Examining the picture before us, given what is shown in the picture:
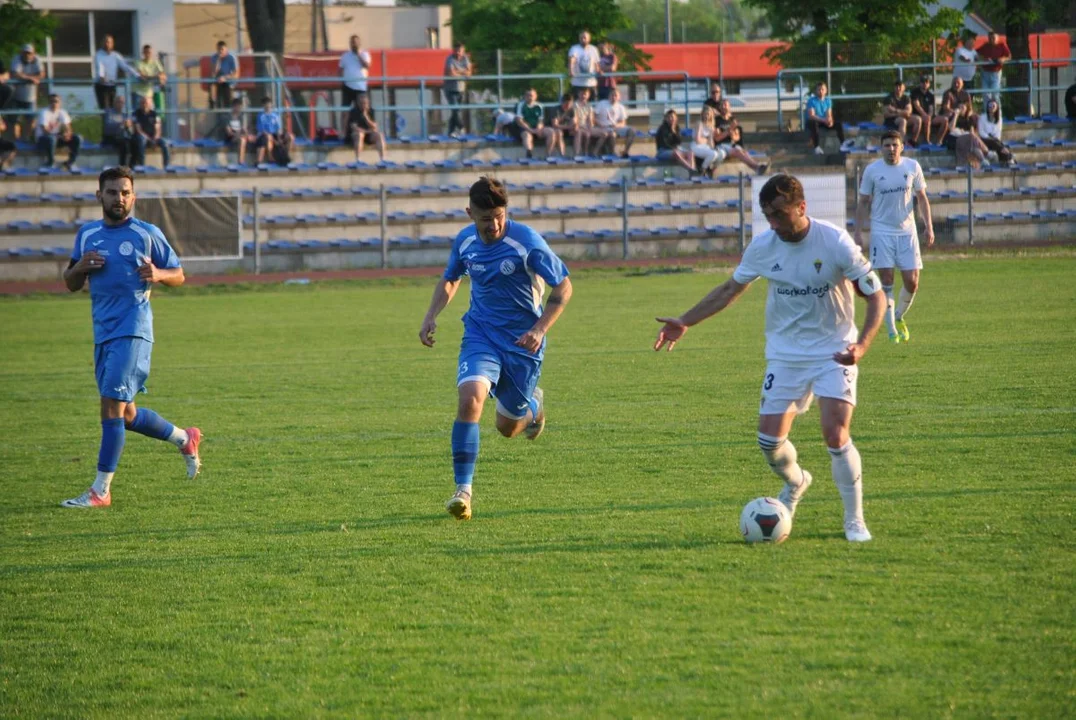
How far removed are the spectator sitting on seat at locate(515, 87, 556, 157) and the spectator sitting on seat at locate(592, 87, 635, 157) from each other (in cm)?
114

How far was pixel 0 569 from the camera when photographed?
6703 millimetres

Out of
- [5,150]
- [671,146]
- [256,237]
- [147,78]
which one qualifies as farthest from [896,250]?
[5,150]

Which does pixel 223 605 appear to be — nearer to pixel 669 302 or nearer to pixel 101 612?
pixel 101 612

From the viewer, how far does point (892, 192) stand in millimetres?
14945

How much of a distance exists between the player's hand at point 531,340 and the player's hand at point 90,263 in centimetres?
282

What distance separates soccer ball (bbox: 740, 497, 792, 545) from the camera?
6.36 meters

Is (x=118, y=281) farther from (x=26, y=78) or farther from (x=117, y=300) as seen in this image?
(x=26, y=78)

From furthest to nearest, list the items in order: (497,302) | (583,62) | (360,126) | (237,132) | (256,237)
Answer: (583,62) → (360,126) → (237,132) → (256,237) → (497,302)

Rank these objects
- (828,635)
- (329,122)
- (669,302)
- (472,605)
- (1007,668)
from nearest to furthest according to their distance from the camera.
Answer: (1007,668) < (828,635) < (472,605) < (669,302) < (329,122)

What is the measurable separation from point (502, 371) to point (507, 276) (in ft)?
1.96

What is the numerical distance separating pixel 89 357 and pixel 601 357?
6578mm

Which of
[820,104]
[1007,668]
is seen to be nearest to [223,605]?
[1007,668]

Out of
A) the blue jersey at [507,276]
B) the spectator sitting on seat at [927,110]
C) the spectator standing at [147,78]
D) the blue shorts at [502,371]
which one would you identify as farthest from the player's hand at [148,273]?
the spectator sitting on seat at [927,110]

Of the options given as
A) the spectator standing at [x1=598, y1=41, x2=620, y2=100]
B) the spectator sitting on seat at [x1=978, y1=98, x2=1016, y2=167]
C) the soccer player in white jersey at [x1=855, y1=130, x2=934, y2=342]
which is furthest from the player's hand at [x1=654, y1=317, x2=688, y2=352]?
the spectator sitting on seat at [x1=978, y1=98, x2=1016, y2=167]
